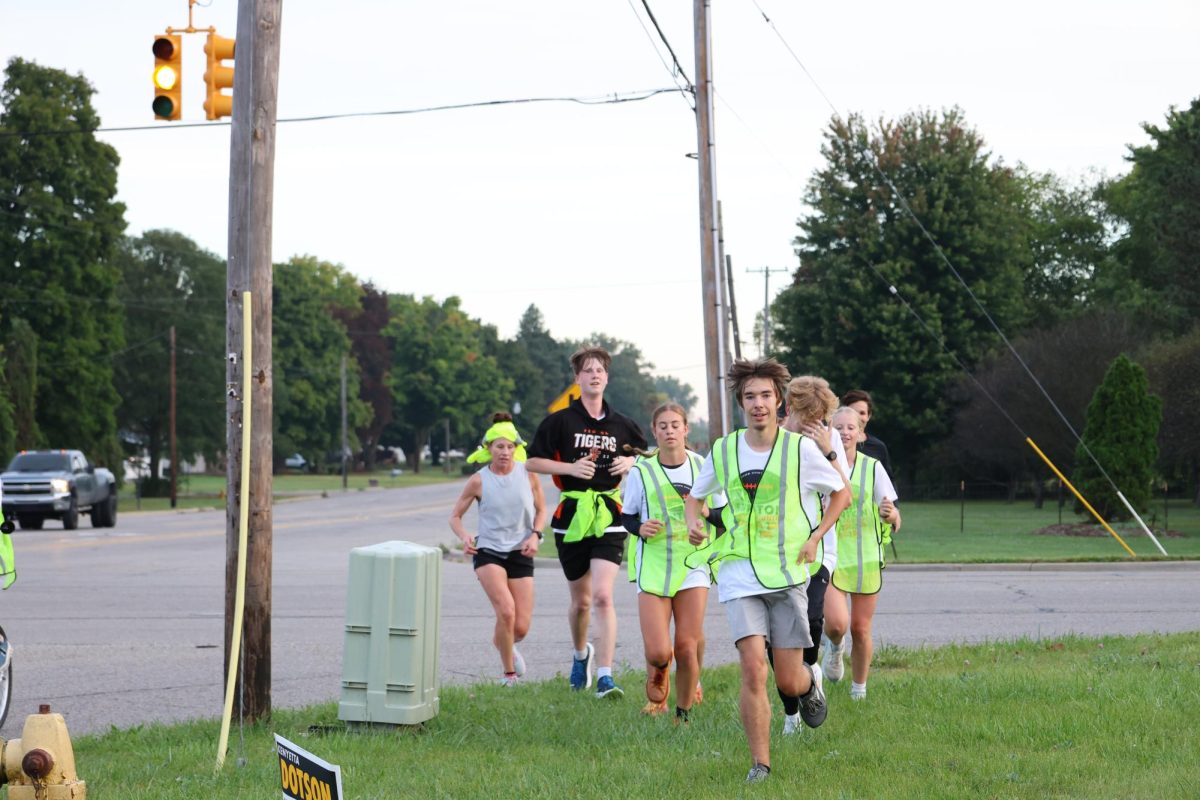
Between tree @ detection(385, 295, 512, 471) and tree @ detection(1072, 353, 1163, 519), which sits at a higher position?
tree @ detection(385, 295, 512, 471)

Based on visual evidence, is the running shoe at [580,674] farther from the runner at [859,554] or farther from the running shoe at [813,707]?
the running shoe at [813,707]

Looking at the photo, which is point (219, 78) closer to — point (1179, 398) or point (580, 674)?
point (580, 674)

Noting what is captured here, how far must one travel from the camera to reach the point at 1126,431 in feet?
95.6

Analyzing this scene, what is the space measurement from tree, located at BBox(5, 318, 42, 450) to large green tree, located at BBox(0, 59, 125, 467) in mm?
3547

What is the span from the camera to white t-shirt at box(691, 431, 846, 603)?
6.66 m

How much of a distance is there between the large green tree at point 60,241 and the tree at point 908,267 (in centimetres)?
2745

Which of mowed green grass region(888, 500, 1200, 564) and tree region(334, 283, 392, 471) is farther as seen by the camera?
tree region(334, 283, 392, 471)

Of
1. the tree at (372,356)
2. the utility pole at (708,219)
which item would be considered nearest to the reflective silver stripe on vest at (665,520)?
the utility pole at (708,219)

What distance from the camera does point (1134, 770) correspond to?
6395 millimetres

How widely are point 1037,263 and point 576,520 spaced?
62203mm

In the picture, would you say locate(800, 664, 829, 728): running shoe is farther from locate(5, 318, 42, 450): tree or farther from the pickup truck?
locate(5, 318, 42, 450): tree

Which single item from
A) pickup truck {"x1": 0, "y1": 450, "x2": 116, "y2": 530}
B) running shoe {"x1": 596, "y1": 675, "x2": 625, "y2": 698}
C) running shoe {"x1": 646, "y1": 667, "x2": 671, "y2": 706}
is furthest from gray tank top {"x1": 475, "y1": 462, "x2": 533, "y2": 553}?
pickup truck {"x1": 0, "y1": 450, "x2": 116, "y2": 530}

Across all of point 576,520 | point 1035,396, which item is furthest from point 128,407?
point 576,520

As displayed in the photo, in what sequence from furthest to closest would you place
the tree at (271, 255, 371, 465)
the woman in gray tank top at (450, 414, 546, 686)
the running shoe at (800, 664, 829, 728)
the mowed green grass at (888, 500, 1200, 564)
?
the tree at (271, 255, 371, 465)
the mowed green grass at (888, 500, 1200, 564)
the woman in gray tank top at (450, 414, 546, 686)
the running shoe at (800, 664, 829, 728)
